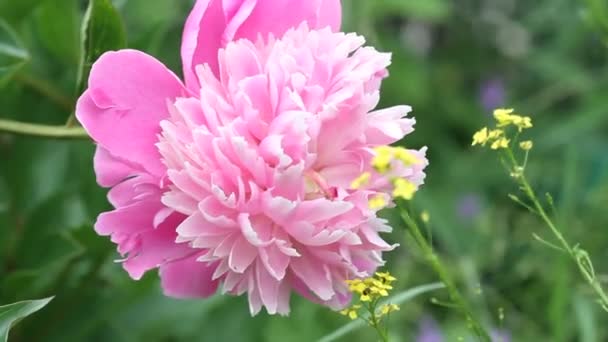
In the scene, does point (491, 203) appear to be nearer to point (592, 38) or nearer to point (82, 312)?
point (592, 38)

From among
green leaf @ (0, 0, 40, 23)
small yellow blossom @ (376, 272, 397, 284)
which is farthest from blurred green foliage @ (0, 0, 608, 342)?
small yellow blossom @ (376, 272, 397, 284)

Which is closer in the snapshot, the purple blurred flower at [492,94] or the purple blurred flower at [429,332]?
the purple blurred flower at [429,332]

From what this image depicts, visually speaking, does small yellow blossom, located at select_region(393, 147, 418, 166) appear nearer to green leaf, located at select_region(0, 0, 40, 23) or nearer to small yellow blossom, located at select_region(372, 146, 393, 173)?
small yellow blossom, located at select_region(372, 146, 393, 173)

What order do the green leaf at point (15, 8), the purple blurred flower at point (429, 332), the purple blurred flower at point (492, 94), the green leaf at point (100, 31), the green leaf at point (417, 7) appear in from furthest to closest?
1. the purple blurred flower at point (492, 94)
2. the green leaf at point (417, 7)
3. the purple blurred flower at point (429, 332)
4. the green leaf at point (15, 8)
5. the green leaf at point (100, 31)

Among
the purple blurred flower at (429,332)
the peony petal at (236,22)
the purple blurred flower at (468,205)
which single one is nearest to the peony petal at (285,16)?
the peony petal at (236,22)

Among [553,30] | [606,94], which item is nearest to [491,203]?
[606,94]

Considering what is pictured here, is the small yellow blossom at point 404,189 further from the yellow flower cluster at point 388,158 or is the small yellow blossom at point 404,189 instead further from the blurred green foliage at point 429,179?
the blurred green foliage at point 429,179
